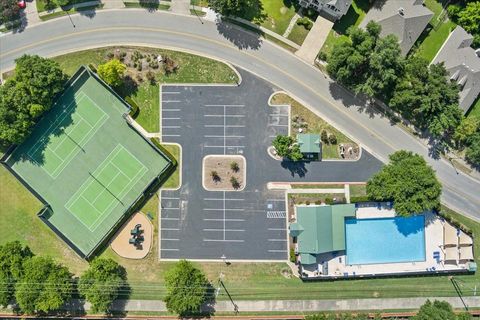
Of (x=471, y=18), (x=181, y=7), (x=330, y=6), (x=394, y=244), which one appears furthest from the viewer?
(x=181, y=7)

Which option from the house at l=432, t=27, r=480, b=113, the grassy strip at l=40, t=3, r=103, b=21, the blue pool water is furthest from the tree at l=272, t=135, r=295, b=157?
the grassy strip at l=40, t=3, r=103, b=21

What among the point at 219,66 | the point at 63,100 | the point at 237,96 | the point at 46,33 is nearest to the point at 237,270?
the point at 237,96

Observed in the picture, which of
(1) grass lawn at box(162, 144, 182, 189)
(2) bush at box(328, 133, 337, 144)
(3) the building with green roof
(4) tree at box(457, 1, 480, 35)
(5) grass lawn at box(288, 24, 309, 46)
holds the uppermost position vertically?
(4) tree at box(457, 1, 480, 35)

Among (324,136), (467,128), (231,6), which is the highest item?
(231,6)

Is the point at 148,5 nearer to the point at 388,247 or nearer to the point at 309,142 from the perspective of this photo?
the point at 309,142

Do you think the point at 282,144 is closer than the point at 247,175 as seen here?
Yes

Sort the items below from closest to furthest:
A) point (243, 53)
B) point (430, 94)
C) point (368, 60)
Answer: point (430, 94)
point (368, 60)
point (243, 53)

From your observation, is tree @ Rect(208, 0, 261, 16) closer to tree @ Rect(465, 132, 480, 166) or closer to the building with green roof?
the building with green roof

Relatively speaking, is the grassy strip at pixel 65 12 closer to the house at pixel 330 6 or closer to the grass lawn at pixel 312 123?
the grass lawn at pixel 312 123

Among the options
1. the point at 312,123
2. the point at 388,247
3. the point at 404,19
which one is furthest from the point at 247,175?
the point at 404,19
